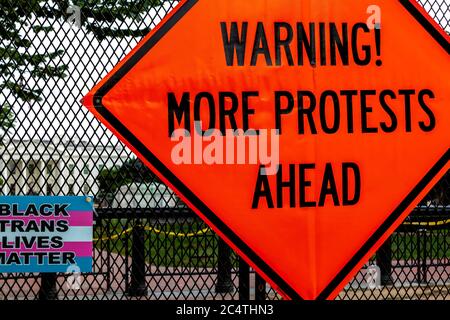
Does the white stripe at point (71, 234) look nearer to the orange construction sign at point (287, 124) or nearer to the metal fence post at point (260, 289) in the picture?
the orange construction sign at point (287, 124)

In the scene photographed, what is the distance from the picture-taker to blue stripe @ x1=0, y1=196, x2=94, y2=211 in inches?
117

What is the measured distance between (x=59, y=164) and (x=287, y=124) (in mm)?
1269

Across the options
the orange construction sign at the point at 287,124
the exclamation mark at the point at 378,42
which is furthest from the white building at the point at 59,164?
the exclamation mark at the point at 378,42

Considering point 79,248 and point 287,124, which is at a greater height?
point 287,124

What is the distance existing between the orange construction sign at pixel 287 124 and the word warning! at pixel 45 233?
0.59 m

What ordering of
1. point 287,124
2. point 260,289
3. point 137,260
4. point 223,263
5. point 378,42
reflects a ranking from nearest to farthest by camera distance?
point 287,124, point 378,42, point 260,289, point 137,260, point 223,263

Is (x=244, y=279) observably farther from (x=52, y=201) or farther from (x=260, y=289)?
(x=52, y=201)

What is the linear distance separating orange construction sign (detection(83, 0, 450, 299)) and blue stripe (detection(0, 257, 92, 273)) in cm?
70

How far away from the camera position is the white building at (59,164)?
3.24 m

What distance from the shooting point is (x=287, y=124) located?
9.14 ft

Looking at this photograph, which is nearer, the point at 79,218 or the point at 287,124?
the point at 287,124

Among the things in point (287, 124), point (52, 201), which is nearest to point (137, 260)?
point (52, 201)

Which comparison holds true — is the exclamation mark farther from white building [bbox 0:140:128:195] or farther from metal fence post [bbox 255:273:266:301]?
white building [bbox 0:140:128:195]
